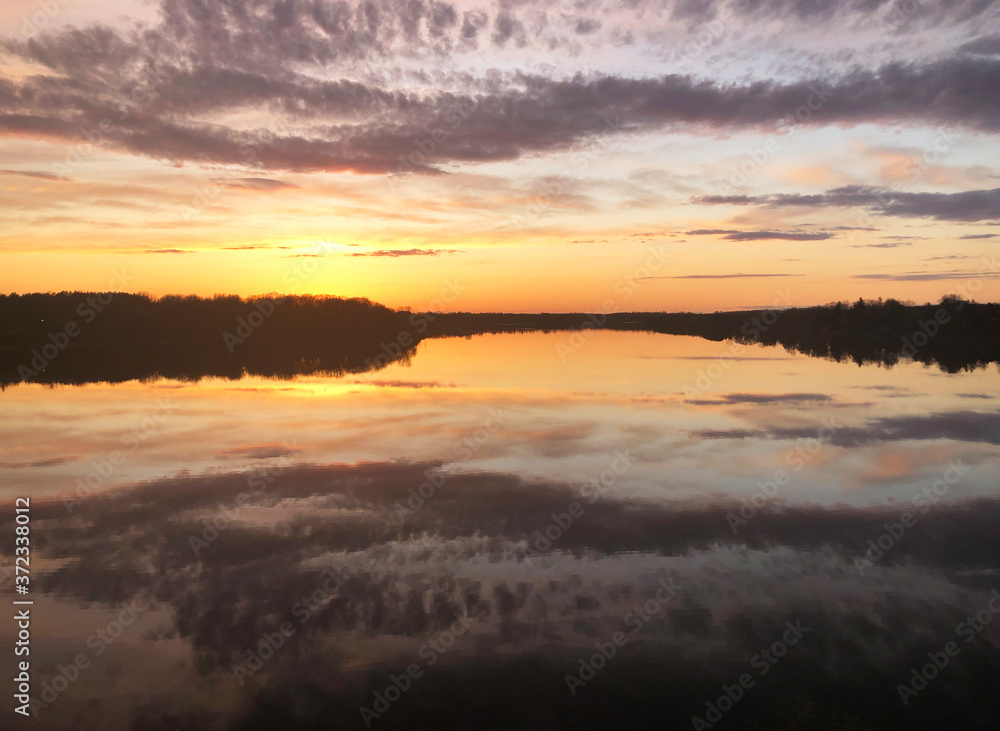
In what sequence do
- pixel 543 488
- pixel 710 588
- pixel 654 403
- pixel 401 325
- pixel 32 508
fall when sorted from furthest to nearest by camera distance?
pixel 401 325 → pixel 654 403 → pixel 543 488 → pixel 32 508 → pixel 710 588

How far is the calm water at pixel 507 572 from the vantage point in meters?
6.18

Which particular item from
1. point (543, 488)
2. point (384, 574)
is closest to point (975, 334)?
point (543, 488)

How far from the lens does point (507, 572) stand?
8.91 metres

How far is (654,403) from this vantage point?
23.9 m

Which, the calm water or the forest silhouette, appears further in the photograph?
the forest silhouette

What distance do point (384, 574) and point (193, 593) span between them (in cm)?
238

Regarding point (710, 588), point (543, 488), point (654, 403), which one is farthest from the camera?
point (654, 403)

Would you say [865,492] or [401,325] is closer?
[865,492]

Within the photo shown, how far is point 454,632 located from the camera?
733 centimetres

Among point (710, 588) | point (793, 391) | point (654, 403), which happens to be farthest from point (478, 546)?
→ point (793, 391)

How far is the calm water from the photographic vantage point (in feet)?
20.3

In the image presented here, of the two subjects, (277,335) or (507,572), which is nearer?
(507,572)

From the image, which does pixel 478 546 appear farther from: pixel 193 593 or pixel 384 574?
pixel 193 593

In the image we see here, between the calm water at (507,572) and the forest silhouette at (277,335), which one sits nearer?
the calm water at (507,572)
